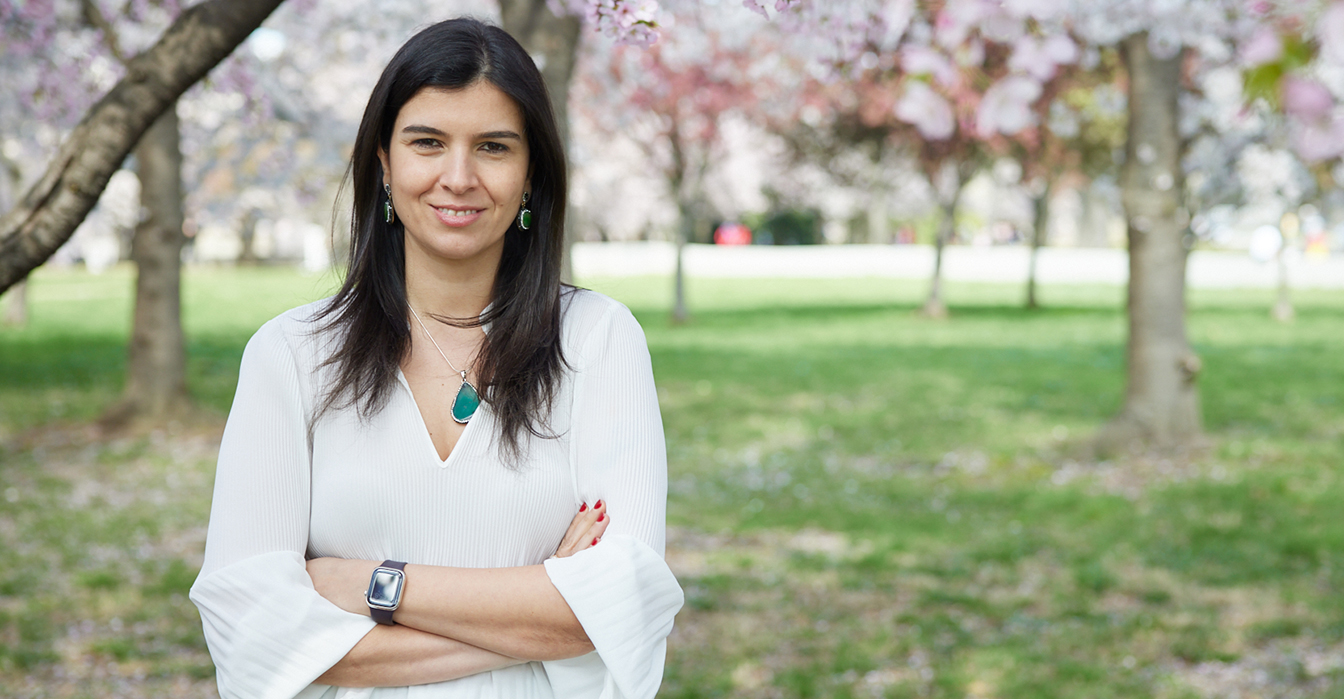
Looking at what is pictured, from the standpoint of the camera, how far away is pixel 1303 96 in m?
1.03

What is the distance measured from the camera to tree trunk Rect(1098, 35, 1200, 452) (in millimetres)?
8039

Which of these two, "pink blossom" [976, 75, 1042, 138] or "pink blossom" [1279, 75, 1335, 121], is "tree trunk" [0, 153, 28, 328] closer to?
"pink blossom" [976, 75, 1042, 138]

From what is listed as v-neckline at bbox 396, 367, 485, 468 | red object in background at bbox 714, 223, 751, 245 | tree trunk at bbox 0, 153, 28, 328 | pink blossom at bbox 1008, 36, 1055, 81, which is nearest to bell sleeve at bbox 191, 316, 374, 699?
v-neckline at bbox 396, 367, 485, 468

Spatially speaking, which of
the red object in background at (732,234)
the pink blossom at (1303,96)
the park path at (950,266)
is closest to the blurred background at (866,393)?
the pink blossom at (1303,96)

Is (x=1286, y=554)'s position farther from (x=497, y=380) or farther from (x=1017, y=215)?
(x=1017, y=215)

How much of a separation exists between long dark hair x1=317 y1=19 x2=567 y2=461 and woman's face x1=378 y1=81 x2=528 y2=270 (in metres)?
0.03

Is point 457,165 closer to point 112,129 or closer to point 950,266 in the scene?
point 112,129

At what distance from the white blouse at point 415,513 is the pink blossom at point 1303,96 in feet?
3.97

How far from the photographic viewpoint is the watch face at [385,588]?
1899 mm

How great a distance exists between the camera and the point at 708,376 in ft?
44.8

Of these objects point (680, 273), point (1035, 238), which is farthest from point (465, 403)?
point (1035, 238)

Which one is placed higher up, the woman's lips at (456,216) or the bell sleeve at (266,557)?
the woman's lips at (456,216)

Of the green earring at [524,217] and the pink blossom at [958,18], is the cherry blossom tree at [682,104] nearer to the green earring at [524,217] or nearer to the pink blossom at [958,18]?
the green earring at [524,217]

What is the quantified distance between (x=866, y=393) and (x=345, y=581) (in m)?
10.6
